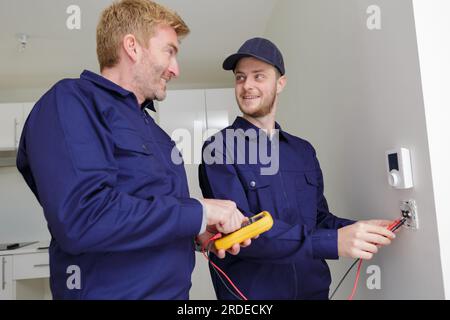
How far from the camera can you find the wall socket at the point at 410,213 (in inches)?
38.8

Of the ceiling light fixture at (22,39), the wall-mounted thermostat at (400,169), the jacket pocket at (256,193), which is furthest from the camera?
the ceiling light fixture at (22,39)

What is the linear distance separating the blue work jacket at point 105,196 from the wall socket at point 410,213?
585 millimetres

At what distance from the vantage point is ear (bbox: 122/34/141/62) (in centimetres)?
101

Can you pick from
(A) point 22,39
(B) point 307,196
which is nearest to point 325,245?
(B) point 307,196

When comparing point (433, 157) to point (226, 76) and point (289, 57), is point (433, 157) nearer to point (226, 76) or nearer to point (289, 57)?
point (289, 57)

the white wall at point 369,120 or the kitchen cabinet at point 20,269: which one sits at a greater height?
the white wall at point 369,120

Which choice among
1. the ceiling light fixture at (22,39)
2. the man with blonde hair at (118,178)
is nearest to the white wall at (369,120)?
the man with blonde hair at (118,178)

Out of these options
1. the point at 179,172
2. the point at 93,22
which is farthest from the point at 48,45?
the point at 179,172

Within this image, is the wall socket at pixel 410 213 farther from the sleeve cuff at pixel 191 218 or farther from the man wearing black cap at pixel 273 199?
the sleeve cuff at pixel 191 218

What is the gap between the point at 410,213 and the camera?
101 cm

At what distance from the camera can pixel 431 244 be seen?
36.5 inches

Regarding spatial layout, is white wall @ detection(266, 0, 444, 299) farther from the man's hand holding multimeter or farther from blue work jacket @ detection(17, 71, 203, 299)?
blue work jacket @ detection(17, 71, 203, 299)

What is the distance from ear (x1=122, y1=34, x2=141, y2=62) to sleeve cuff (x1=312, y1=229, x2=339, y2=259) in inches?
28.6

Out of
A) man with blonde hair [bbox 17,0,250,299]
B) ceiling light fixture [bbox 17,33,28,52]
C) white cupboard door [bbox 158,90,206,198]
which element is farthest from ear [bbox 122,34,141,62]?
white cupboard door [bbox 158,90,206,198]
